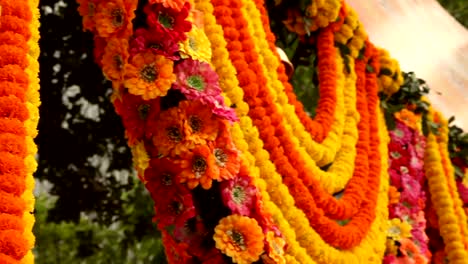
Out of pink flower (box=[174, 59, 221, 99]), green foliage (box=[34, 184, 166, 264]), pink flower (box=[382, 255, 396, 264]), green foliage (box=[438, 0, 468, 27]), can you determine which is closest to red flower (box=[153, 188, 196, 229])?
pink flower (box=[174, 59, 221, 99])

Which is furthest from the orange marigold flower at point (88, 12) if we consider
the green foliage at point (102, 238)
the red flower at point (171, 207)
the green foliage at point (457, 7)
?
the green foliage at point (457, 7)

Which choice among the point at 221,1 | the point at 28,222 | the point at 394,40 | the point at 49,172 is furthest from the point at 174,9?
the point at 394,40

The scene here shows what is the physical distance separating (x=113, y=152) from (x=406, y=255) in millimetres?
592

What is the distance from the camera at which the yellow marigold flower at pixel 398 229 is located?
1.08 metres

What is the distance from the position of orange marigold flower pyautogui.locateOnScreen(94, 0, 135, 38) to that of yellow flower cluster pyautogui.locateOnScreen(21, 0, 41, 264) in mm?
91

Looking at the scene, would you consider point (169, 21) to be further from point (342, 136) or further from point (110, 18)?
point (342, 136)

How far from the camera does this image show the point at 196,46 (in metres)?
0.76

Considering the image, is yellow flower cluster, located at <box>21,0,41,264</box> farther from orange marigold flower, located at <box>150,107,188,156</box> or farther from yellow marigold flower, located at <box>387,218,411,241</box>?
yellow marigold flower, located at <box>387,218,411,241</box>

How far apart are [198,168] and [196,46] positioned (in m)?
0.15

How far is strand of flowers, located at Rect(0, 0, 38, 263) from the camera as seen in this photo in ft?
1.73

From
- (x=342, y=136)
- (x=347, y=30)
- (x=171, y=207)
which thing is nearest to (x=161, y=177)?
(x=171, y=207)

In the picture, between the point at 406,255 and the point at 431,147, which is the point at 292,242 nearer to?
the point at 406,255

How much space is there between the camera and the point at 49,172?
4.01 feet

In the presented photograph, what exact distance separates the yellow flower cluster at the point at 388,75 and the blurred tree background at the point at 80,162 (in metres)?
0.13
